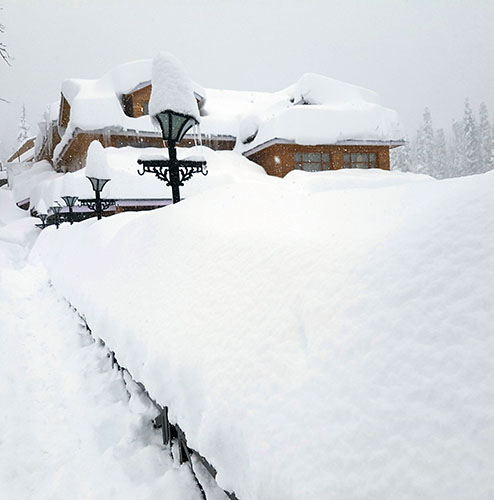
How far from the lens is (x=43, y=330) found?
16.5 feet

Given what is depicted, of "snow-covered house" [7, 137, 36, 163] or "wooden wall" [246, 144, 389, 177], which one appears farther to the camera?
"snow-covered house" [7, 137, 36, 163]

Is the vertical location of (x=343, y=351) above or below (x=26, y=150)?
below

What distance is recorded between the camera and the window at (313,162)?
64.8 feet

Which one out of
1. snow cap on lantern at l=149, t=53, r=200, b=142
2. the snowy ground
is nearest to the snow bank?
snow cap on lantern at l=149, t=53, r=200, b=142

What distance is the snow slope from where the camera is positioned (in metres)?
1.00

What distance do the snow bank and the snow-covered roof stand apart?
13.3 meters

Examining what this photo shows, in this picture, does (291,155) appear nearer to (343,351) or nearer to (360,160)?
(360,160)

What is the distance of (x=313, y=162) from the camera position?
2005 cm

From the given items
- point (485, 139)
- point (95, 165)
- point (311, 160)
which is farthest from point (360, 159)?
point (485, 139)

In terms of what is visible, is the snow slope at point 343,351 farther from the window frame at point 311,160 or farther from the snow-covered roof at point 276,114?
the window frame at point 311,160

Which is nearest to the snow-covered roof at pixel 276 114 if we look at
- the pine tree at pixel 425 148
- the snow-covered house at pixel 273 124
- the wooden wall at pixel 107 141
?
the snow-covered house at pixel 273 124

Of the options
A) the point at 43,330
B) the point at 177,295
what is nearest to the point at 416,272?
the point at 177,295

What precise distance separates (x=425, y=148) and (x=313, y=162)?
3673cm

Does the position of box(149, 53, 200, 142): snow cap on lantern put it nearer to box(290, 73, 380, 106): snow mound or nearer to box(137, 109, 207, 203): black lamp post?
box(137, 109, 207, 203): black lamp post
